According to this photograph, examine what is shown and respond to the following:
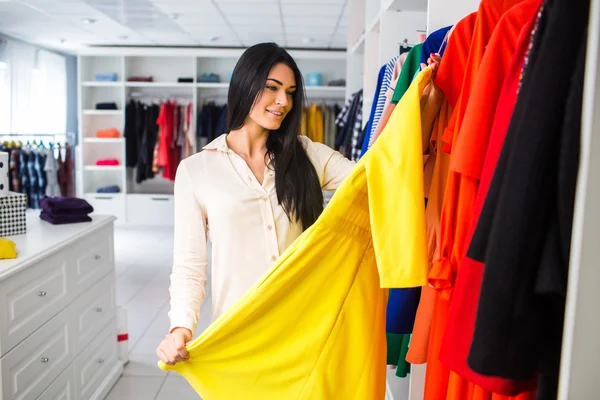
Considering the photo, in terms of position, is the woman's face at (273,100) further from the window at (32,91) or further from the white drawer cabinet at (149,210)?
the white drawer cabinet at (149,210)

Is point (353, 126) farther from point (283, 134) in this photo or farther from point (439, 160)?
point (439, 160)

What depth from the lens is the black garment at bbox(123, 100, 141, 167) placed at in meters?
8.17

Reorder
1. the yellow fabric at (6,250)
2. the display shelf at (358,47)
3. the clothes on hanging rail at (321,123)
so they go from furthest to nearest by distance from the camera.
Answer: the clothes on hanging rail at (321,123), the display shelf at (358,47), the yellow fabric at (6,250)

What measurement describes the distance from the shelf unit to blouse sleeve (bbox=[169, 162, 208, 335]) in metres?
6.64

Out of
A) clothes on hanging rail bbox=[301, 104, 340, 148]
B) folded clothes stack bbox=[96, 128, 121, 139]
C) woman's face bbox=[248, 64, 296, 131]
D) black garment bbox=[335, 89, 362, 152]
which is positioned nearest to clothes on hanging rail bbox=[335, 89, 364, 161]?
black garment bbox=[335, 89, 362, 152]

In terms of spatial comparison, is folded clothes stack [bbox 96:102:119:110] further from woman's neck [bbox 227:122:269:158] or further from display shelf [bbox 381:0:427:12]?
woman's neck [bbox 227:122:269:158]

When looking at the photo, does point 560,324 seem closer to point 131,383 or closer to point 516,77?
point 516,77

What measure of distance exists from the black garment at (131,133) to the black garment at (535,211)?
A: 788 cm

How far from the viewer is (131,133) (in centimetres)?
823

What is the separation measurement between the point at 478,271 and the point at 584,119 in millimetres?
304

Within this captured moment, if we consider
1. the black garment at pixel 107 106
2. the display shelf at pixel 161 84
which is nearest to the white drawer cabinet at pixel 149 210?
the black garment at pixel 107 106

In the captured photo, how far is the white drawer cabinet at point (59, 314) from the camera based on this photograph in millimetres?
2113

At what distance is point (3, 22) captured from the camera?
6.60 meters

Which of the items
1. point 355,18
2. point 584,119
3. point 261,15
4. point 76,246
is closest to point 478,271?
point 584,119
